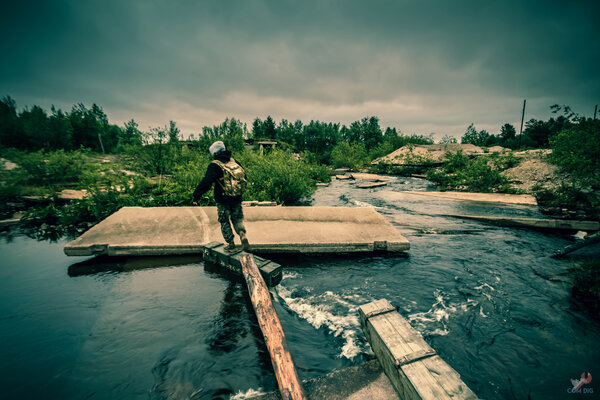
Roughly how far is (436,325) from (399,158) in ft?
72.3

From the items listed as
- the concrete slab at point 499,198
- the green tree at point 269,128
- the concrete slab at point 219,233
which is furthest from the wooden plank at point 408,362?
the green tree at point 269,128

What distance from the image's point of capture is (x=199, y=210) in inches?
240

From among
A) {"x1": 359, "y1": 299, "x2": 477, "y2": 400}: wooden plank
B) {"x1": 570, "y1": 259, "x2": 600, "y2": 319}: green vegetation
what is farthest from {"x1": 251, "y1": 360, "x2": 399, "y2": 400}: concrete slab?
{"x1": 570, "y1": 259, "x2": 600, "y2": 319}: green vegetation

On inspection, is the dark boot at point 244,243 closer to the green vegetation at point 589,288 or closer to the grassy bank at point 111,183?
the grassy bank at point 111,183

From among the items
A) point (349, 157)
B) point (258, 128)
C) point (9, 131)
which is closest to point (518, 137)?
point (349, 157)

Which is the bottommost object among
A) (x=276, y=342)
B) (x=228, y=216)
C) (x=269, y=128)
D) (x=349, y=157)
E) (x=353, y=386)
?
(x=353, y=386)

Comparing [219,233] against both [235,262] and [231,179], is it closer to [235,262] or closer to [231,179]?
[235,262]

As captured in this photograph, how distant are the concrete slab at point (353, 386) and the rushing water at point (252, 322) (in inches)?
16.6

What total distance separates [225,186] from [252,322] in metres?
2.21

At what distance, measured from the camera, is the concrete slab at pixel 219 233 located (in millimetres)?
4488

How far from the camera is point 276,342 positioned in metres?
2.01

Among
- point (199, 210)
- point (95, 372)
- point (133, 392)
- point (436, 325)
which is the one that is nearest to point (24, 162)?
point (199, 210)

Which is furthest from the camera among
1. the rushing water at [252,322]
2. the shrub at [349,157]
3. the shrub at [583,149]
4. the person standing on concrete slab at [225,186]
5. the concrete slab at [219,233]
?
the shrub at [349,157]

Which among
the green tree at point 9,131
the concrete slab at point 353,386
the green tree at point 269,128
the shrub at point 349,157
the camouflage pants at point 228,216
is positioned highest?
the green tree at point 269,128
